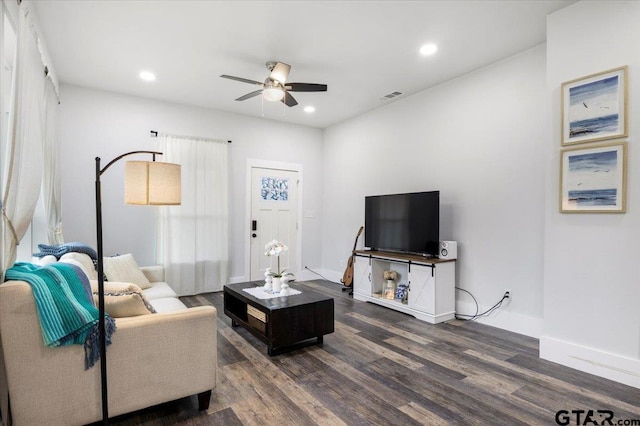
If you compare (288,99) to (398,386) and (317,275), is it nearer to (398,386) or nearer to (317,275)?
(398,386)

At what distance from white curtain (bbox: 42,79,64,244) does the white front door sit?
2745 mm

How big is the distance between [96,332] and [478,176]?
12.9 ft

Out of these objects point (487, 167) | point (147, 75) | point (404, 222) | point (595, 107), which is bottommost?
point (404, 222)

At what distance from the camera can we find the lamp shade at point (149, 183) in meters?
2.49

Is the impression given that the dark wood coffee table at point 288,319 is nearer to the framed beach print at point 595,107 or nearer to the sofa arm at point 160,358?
the sofa arm at point 160,358

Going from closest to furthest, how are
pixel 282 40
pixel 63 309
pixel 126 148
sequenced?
pixel 63 309
pixel 282 40
pixel 126 148

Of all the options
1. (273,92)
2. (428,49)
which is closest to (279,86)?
(273,92)

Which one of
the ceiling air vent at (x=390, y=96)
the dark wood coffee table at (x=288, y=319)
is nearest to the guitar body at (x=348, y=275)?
the dark wood coffee table at (x=288, y=319)

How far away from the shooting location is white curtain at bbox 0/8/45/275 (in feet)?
6.12

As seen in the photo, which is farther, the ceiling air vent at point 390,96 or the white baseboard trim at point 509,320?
the ceiling air vent at point 390,96

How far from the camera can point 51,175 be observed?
11.4ft

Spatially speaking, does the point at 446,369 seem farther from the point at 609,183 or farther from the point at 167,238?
the point at 167,238

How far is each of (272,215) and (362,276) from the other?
207cm

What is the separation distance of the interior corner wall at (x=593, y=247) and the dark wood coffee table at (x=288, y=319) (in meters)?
1.98
